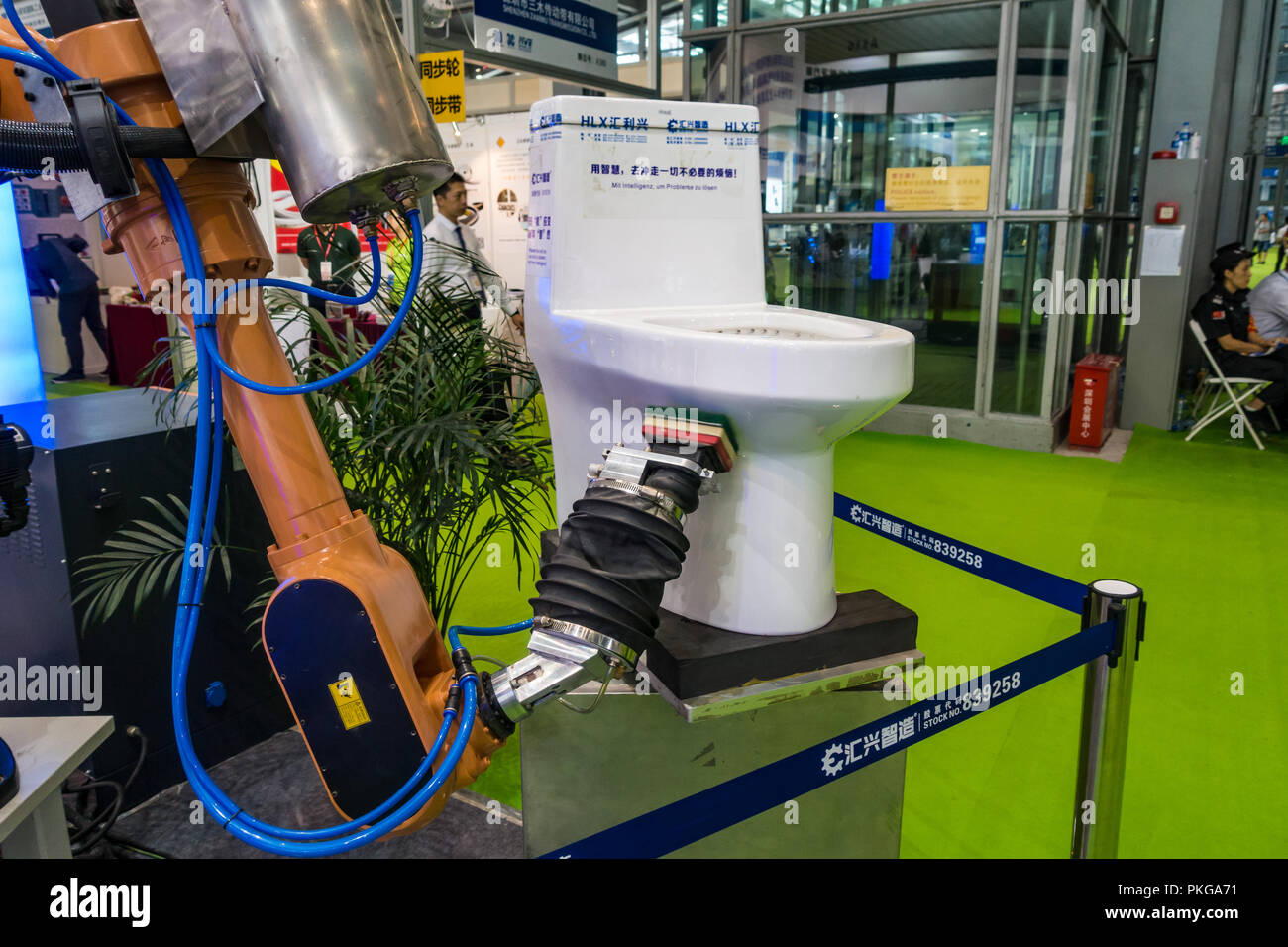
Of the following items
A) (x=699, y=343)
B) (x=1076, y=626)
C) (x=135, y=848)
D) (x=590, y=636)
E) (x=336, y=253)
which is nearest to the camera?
(x=590, y=636)

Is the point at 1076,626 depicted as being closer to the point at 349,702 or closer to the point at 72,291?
the point at 349,702

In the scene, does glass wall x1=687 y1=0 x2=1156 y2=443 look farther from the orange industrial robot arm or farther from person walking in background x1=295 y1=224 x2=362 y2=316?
the orange industrial robot arm

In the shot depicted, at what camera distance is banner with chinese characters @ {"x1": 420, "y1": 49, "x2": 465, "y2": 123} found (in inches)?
148

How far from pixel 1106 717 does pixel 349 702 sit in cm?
121

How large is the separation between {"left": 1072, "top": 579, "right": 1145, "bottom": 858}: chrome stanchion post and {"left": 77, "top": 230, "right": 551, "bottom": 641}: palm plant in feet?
3.72

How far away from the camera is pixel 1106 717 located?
5.02 feet

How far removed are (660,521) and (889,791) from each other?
0.81 meters

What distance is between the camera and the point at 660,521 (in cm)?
131

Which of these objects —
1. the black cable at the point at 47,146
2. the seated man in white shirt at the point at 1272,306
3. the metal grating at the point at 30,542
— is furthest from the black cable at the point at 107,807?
the seated man in white shirt at the point at 1272,306

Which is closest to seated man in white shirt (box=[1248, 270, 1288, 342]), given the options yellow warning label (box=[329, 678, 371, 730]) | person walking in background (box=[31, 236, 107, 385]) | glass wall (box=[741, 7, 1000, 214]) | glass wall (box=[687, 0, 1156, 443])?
glass wall (box=[687, 0, 1156, 443])

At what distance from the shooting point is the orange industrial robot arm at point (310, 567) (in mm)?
1253

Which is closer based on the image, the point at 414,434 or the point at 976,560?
the point at 976,560

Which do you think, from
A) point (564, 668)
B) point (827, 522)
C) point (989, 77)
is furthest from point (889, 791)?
point (989, 77)

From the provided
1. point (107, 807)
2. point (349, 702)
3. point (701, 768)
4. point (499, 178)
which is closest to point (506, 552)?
point (107, 807)
